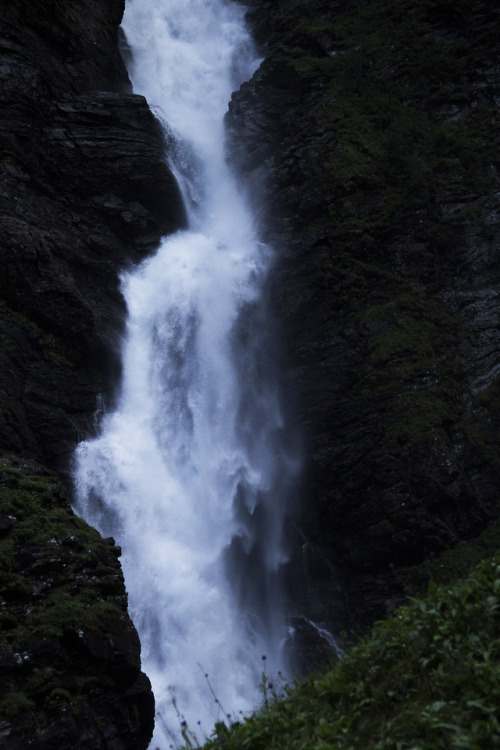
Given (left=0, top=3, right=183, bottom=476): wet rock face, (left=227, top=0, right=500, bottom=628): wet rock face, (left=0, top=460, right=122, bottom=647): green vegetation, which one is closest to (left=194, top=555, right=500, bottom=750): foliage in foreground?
(left=0, top=460, right=122, bottom=647): green vegetation

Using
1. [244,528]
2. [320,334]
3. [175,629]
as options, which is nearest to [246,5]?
[320,334]

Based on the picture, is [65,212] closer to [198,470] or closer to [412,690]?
[198,470]

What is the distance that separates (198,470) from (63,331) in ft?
19.2

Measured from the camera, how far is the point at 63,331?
1816 centimetres

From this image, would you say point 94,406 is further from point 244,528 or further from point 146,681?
point 146,681

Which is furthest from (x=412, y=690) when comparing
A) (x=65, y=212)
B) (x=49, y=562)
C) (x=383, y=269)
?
(x=65, y=212)

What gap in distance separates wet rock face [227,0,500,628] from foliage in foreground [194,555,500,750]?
40.7 feet

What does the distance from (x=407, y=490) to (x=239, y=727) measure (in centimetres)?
1331

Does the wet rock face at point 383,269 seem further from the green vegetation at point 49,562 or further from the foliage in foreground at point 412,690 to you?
the foliage in foreground at point 412,690

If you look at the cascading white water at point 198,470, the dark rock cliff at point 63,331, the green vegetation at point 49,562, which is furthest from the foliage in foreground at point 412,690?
the cascading white water at point 198,470

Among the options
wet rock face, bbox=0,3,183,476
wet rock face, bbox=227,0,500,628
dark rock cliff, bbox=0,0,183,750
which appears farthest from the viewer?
wet rock face, bbox=227,0,500,628

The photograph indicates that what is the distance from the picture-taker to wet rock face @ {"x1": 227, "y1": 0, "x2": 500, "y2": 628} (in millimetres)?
17375

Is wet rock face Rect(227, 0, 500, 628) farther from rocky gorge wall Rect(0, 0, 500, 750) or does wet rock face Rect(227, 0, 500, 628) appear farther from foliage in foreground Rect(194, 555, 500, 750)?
foliage in foreground Rect(194, 555, 500, 750)

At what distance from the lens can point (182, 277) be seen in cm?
2169
